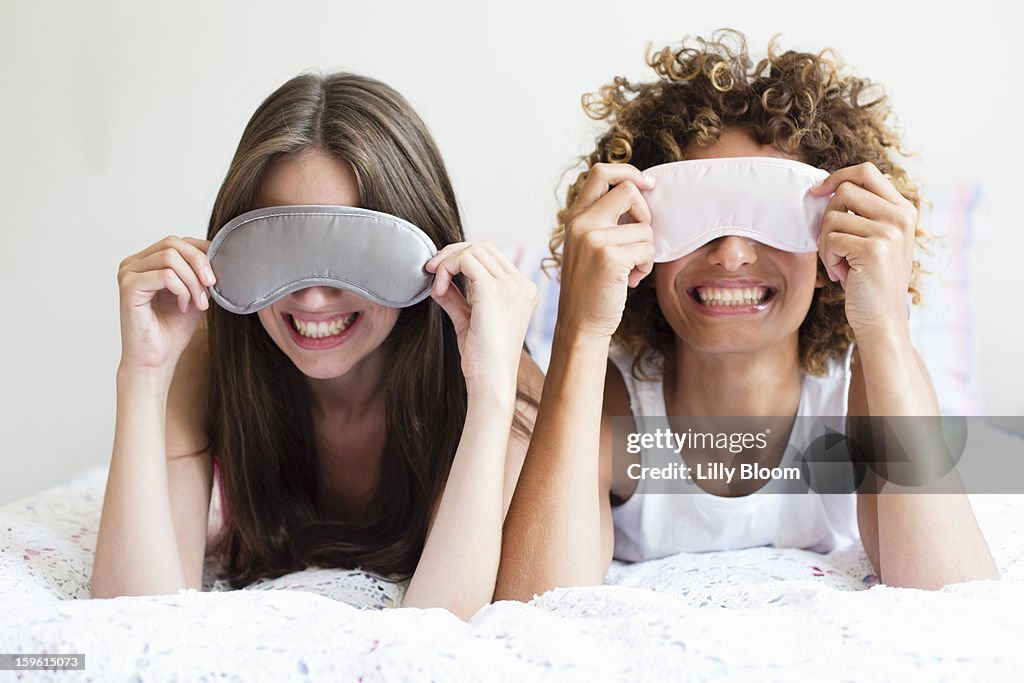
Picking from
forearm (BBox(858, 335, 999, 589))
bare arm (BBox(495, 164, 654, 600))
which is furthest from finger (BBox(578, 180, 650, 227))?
forearm (BBox(858, 335, 999, 589))

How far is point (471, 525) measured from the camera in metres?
1.20

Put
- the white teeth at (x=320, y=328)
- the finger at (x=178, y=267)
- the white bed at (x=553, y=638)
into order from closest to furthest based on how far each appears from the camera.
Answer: the white bed at (x=553, y=638) < the finger at (x=178, y=267) < the white teeth at (x=320, y=328)

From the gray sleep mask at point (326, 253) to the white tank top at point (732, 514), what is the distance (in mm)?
557

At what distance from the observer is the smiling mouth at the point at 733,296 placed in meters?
1.45

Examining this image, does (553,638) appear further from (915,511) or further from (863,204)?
(863,204)

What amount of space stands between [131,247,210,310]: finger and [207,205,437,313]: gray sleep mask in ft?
0.14

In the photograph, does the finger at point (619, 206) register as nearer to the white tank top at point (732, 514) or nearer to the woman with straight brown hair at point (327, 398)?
the woman with straight brown hair at point (327, 398)

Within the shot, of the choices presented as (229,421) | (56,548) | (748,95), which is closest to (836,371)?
(748,95)

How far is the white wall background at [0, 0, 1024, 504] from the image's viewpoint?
2385mm

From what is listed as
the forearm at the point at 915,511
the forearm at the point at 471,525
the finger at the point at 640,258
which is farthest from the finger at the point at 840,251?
the forearm at the point at 471,525

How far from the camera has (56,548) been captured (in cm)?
142

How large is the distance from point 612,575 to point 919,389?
55 centimetres

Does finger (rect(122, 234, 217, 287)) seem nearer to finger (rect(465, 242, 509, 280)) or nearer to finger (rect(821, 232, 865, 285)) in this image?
Answer: finger (rect(465, 242, 509, 280))

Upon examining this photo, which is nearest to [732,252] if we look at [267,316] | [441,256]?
[441,256]
